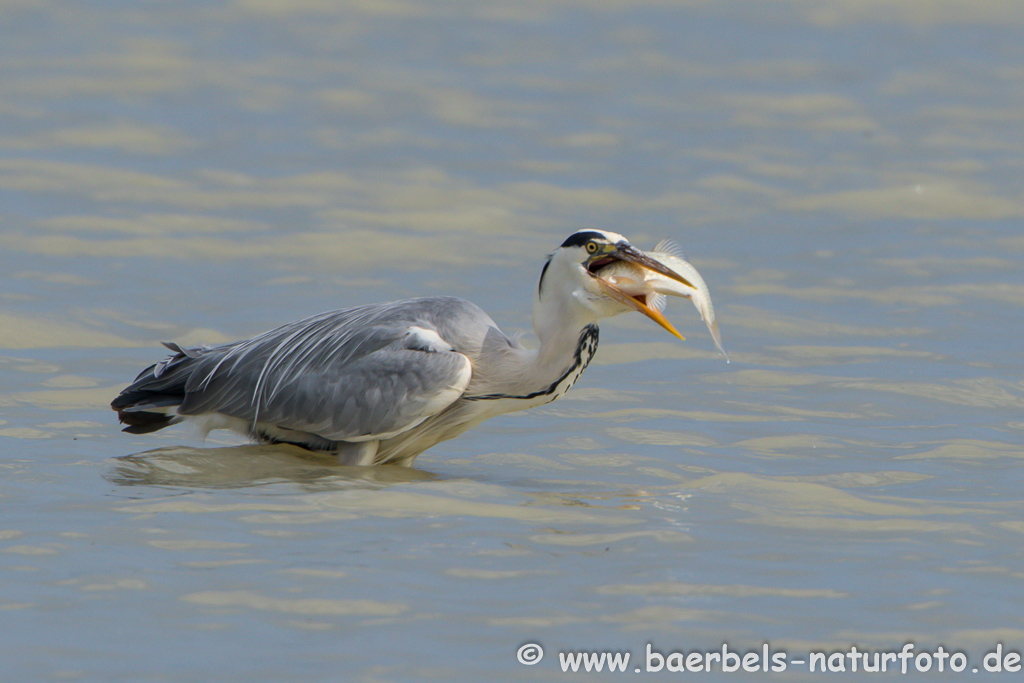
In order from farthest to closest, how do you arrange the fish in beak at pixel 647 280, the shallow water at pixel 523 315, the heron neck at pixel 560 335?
the heron neck at pixel 560 335
the fish in beak at pixel 647 280
the shallow water at pixel 523 315

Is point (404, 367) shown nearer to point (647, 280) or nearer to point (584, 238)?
point (584, 238)

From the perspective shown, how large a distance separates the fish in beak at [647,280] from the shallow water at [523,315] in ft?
3.48

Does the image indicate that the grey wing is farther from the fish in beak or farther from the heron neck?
the fish in beak

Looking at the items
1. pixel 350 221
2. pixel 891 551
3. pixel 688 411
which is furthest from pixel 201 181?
pixel 891 551

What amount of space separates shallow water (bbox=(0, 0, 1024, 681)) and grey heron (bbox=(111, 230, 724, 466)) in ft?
0.92

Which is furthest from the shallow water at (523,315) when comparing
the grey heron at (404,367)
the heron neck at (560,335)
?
the heron neck at (560,335)

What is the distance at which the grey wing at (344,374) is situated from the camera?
8492mm

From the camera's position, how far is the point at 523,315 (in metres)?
13.3

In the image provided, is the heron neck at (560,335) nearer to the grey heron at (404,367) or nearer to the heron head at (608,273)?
the grey heron at (404,367)

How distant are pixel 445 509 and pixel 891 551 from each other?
219cm

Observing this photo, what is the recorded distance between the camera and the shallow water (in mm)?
6125

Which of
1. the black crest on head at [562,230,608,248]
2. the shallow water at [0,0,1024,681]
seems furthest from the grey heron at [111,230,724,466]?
the shallow water at [0,0,1024,681]

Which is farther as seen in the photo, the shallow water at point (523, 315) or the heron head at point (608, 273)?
the heron head at point (608, 273)

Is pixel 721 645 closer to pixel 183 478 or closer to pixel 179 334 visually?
pixel 183 478
